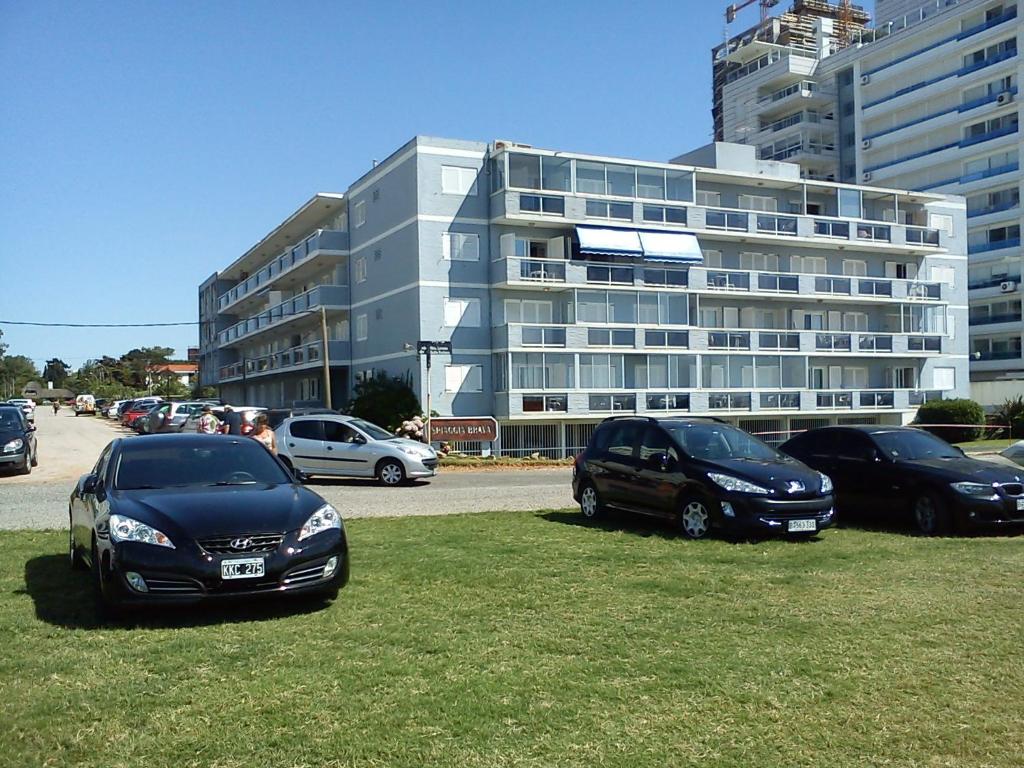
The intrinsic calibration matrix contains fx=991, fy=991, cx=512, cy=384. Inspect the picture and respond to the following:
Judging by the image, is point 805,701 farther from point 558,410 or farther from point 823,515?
point 558,410

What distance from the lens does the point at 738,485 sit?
12.2 m

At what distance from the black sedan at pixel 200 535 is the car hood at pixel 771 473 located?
5.80 meters

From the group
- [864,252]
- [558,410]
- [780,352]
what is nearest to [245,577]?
[558,410]

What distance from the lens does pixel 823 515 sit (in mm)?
12312

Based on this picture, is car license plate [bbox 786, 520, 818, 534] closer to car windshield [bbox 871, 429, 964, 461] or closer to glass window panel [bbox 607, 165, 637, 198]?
car windshield [bbox 871, 429, 964, 461]

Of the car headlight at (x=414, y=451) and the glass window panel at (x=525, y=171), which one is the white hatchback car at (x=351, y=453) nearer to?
the car headlight at (x=414, y=451)

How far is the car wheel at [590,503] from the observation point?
14469 mm

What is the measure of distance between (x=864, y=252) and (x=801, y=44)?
45.2m

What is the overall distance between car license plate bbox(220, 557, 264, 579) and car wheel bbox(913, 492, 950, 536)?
949 cm

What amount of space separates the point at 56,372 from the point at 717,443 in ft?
583

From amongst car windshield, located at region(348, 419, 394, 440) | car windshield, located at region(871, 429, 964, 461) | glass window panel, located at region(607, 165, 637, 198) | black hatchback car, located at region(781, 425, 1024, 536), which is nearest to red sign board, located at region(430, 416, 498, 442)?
car windshield, located at region(348, 419, 394, 440)

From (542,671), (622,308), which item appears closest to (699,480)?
(542,671)

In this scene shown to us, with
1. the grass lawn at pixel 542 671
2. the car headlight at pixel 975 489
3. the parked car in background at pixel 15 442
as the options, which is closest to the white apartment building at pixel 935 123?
the car headlight at pixel 975 489

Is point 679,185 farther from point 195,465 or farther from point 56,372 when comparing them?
point 56,372
